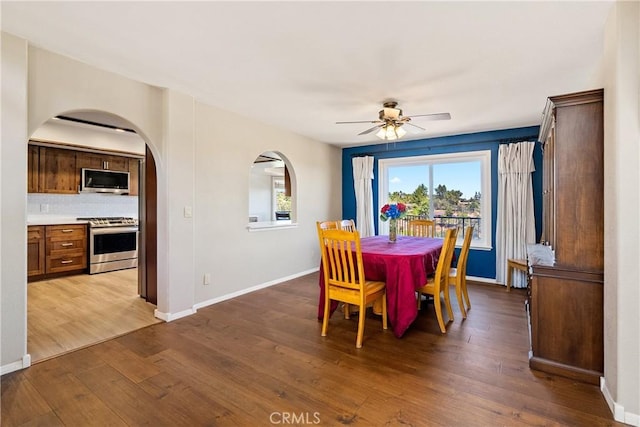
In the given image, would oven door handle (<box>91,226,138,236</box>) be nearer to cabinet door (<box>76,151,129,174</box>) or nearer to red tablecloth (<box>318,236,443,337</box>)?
cabinet door (<box>76,151,129,174</box>)

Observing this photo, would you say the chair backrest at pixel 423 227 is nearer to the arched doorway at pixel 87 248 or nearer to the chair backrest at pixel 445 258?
the chair backrest at pixel 445 258

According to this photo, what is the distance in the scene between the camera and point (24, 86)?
2.25 meters

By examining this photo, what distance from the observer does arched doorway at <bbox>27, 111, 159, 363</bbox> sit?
3.00m

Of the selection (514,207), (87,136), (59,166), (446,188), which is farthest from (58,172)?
(514,207)

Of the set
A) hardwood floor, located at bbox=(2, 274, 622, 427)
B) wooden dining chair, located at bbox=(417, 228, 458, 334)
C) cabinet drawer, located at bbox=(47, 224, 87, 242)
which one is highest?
cabinet drawer, located at bbox=(47, 224, 87, 242)

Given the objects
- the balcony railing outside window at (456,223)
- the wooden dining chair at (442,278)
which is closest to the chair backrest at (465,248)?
the wooden dining chair at (442,278)

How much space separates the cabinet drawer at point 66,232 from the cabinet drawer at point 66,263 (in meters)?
0.31

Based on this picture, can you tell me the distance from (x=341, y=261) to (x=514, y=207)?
128 inches

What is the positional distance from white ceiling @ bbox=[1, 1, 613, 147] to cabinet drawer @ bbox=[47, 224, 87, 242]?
11.6ft

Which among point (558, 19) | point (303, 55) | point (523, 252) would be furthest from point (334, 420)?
point (523, 252)

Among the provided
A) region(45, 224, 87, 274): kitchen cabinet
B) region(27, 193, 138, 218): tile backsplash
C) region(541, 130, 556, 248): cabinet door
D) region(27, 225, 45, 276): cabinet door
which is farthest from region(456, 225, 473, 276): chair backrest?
region(27, 193, 138, 218): tile backsplash

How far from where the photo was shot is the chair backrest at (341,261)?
2.65m

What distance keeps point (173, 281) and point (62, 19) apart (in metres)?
2.38

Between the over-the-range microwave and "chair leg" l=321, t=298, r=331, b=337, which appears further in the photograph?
the over-the-range microwave
